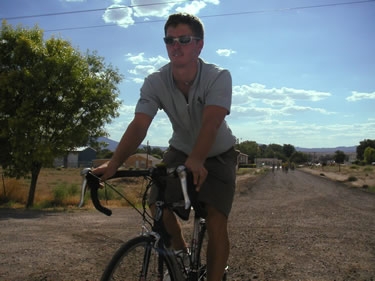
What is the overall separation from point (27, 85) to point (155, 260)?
15945 mm

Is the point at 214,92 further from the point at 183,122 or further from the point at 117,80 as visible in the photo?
the point at 117,80

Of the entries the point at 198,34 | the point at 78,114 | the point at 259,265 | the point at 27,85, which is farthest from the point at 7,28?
the point at 198,34

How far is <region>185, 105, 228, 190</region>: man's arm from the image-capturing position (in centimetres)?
255

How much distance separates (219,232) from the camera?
315cm

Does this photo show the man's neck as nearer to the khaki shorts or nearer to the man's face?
the man's face

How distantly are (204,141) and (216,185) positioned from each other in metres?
0.57

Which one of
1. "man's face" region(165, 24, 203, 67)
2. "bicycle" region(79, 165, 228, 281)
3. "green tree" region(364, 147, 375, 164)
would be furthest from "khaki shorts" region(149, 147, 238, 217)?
"green tree" region(364, 147, 375, 164)

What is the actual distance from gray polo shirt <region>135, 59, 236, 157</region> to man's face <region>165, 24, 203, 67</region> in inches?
5.0

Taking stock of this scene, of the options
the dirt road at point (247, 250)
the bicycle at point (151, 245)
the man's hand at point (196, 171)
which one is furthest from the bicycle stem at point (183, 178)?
the dirt road at point (247, 250)

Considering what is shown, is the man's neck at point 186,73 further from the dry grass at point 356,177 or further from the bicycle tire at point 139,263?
the dry grass at point 356,177

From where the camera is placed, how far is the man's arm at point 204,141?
255cm

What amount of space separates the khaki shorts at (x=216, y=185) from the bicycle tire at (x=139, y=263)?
426 millimetres

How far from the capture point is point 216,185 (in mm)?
Answer: 3201

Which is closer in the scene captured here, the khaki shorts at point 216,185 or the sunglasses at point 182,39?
the sunglasses at point 182,39
